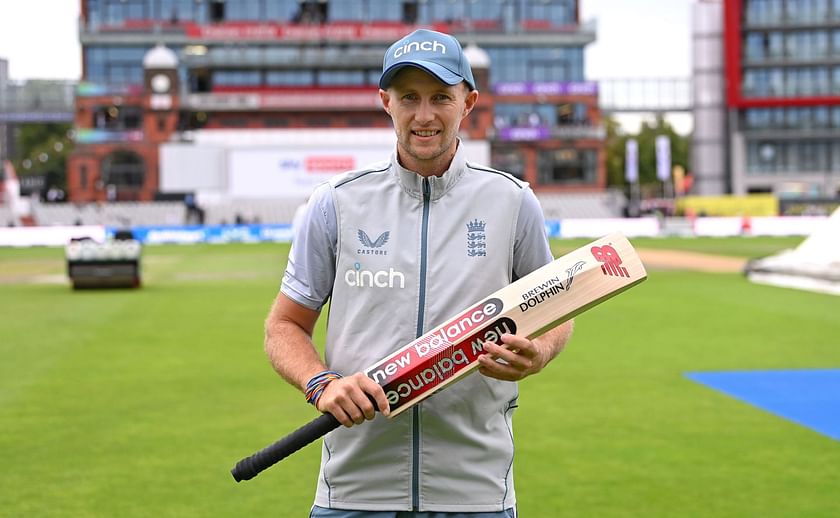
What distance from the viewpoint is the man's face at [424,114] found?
3164 mm

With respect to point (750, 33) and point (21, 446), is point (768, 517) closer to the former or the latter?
point (21, 446)

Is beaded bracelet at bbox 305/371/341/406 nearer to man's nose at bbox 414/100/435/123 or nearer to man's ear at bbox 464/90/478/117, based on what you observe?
man's nose at bbox 414/100/435/123

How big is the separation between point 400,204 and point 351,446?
0.70m

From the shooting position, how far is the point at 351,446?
324 cm

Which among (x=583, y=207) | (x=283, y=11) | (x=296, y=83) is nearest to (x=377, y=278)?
(x=583, y=207)

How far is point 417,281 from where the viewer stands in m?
3.21

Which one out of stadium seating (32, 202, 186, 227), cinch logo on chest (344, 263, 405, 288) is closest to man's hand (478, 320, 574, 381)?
cinch logo on chest (344, 263, 405, 288)

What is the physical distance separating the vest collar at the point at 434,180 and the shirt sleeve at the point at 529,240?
0.21 m

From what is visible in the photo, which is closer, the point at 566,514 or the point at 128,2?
the point at 566,514

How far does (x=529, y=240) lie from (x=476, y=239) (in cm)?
18

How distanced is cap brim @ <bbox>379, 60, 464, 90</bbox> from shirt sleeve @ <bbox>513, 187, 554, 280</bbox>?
42 centimetres

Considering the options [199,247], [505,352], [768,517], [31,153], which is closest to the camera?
[505,352]

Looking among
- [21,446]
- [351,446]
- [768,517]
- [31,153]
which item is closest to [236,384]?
[21,446]

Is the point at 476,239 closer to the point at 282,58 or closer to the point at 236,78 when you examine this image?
the point at 282,58
